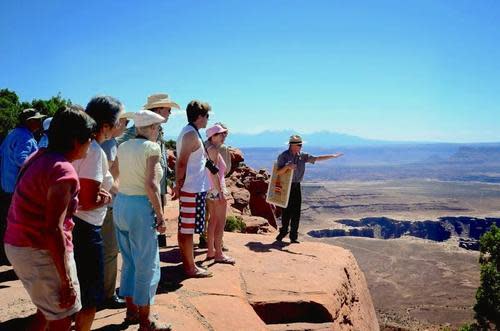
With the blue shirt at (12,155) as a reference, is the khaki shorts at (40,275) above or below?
below

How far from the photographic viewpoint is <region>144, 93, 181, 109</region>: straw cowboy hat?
4.82 meters

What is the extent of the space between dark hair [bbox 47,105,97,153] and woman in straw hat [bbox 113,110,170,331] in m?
1.01

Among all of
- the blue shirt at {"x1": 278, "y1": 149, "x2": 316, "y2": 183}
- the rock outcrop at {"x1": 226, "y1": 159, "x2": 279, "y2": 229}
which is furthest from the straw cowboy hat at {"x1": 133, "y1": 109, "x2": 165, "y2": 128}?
the rock outcrop at {"x1": 226, "y1": 159, "x2": 279, "y2": 229}

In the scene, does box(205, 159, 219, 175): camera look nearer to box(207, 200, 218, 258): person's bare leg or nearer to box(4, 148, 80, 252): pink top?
box(207, 200, 218, 258): person's bare leg

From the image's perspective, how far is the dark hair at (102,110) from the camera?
10.5 feet

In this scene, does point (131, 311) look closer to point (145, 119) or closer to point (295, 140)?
point (145, 119)

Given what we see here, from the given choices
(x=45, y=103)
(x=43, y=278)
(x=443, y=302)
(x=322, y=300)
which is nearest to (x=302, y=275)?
(x=322, y=300)

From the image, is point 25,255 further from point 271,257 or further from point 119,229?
point 271,257

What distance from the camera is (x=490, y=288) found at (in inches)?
766

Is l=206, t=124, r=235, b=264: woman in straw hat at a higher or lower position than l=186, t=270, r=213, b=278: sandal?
higher

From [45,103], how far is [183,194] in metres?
17.4

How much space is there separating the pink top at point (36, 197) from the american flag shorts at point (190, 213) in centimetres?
219

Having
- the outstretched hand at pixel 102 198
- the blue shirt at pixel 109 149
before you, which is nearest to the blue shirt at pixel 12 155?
the blue shirt at pixel 109 149

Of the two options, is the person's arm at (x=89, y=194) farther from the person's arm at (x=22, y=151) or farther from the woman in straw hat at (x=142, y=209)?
the person's arm at (x=22, y=151)
